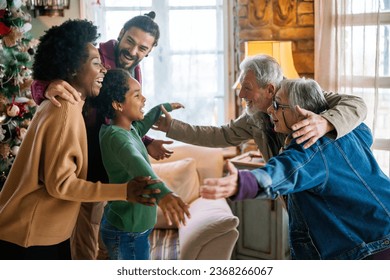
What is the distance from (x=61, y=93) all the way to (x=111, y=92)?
16 centimetres

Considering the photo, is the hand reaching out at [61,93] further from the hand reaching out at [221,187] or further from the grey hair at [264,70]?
the grey hair at [264,70]

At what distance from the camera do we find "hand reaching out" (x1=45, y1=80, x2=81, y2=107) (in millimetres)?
1506

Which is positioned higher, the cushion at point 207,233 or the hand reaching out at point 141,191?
the hand reaching out at point 141,191

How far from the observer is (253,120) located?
203 cm

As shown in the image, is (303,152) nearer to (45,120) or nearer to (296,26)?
(45,120)

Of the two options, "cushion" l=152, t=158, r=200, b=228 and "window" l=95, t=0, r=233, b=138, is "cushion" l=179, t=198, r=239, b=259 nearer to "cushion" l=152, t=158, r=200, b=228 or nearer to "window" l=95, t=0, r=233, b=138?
"cushion" l=152, t=158, r=200, b=228

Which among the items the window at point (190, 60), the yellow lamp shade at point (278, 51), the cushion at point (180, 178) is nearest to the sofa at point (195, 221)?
the cushion at point (180, 178)

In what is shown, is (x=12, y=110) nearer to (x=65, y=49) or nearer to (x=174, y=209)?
(x=65, y=49)

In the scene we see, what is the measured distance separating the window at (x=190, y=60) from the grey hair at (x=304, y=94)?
1809 millimetres

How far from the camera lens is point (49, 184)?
4.92ft

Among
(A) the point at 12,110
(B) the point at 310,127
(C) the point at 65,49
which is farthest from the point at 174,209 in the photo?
(A) the point at 12,110

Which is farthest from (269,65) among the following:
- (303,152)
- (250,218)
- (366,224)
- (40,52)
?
(250,218)

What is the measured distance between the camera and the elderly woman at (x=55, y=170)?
4.89 ft

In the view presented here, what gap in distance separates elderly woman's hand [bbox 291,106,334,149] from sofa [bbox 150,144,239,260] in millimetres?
1134
